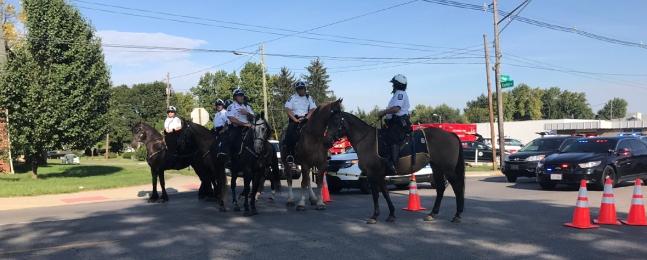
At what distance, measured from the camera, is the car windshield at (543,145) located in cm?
2030

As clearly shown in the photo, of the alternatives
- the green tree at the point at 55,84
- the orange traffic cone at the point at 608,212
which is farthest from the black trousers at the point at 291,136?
the green tree at the point at 55,84

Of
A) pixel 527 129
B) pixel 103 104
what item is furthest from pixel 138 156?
pixel 527 129

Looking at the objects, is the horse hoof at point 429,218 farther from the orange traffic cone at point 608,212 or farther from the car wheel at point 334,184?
the car wheel at point 334,184

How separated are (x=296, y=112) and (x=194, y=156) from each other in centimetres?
307

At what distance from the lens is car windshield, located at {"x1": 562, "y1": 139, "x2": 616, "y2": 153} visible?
1678 centimetres

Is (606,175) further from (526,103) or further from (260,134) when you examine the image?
(526,103)

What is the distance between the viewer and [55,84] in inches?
978

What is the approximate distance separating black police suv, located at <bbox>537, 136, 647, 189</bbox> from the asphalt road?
3696 millimetres

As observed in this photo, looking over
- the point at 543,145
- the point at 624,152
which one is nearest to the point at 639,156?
the point at 624,152

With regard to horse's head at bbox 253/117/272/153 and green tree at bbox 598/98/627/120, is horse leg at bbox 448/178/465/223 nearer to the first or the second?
horse's head at bbox 253/117/272/153

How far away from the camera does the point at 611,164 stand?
52.5ft

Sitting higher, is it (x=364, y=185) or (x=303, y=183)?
(x=303, y=183)

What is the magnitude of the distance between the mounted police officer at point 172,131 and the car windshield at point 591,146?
Answer: 11714mm

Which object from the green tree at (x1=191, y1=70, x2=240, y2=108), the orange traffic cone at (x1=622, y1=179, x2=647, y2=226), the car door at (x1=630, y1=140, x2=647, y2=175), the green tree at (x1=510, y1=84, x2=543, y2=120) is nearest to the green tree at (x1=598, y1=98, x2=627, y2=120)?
the green tree at (x1=510, y1=84, x2=543, y2=120)
